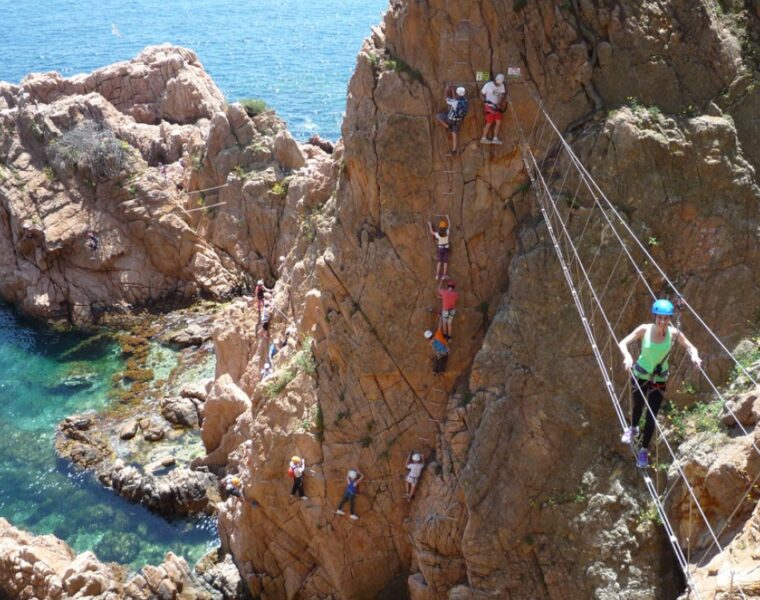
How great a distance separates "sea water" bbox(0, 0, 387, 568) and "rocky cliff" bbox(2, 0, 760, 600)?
21.0 feet

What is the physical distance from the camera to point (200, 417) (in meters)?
28.1

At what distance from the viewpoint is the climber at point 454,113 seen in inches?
634

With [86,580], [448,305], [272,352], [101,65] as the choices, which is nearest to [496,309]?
[448,305]

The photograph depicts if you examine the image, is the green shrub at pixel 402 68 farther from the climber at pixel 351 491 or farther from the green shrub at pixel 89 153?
the green shrub at pixel 89 153

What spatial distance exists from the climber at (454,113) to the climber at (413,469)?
6.49 meters

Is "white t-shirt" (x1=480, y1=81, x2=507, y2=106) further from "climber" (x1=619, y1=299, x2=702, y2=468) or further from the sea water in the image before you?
the sea water

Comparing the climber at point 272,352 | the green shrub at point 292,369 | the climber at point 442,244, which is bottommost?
the climber at point 272,352

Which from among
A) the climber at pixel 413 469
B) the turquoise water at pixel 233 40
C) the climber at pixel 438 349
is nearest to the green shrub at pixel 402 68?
the climber at pixel 438 349

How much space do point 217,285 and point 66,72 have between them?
38.7m

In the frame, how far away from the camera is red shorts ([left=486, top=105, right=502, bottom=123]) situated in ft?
52.5

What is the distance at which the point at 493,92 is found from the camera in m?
15.9

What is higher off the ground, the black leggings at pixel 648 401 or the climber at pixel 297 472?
the black leggings at pixel 648 401

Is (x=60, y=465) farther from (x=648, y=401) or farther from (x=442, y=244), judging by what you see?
(x=648, y=401)

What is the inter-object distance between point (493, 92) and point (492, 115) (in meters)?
0.45
